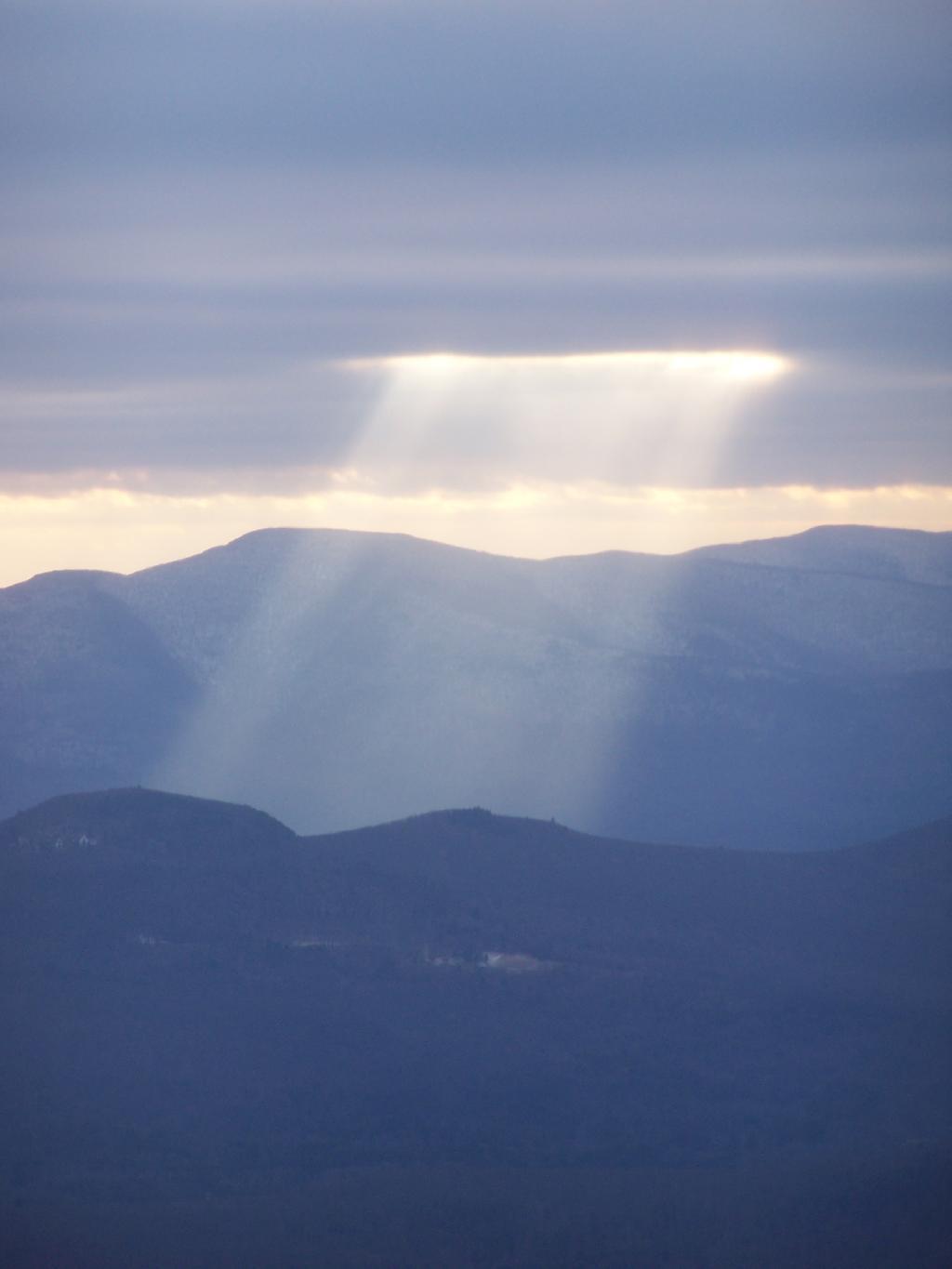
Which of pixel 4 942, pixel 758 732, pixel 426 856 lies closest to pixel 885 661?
pixel 758 732

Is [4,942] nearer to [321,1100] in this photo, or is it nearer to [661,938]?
[321,1100]

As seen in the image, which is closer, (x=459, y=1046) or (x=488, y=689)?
(x=459, y=1046)

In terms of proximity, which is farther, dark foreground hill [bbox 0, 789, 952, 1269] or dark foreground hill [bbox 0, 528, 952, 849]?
dark foreground hill [bbox 0, 528, 952, 849]

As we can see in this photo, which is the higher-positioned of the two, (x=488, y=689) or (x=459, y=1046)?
(x=488, y=689)

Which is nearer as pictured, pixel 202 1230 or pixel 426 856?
pixel 202 1230

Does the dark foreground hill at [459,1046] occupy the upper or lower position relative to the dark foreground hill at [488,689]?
lower
